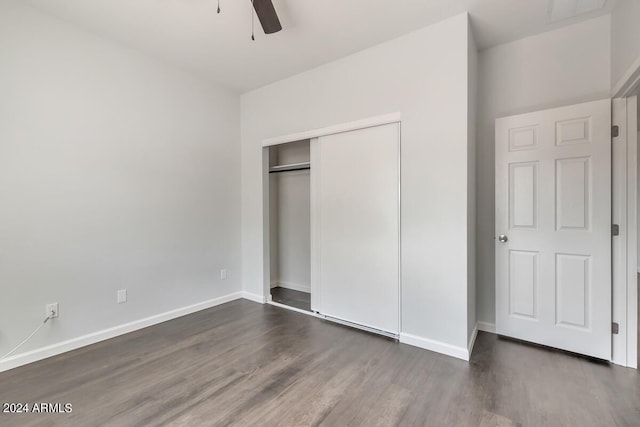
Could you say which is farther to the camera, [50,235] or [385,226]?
[385,226]

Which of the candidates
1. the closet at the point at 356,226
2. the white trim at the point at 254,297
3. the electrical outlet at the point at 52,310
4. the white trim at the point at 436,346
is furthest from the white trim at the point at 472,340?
the electrical outlet at the point at 52,310

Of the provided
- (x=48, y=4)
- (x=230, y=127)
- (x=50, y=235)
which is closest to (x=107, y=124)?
(x=48, y=4)

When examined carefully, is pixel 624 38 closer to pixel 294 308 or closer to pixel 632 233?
pixel 632 233

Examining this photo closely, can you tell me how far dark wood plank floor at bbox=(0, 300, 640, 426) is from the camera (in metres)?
1.67

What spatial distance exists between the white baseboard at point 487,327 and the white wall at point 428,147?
0.71 metres

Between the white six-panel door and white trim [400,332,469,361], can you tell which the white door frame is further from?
white trim [400,332,469,361]

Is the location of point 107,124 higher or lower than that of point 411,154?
higher

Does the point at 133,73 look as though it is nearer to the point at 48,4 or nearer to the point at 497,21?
the point at 48,4

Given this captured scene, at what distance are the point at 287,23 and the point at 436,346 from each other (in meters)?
2.99

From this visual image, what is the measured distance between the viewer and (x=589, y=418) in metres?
1.64

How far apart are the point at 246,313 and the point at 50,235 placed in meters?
1.94

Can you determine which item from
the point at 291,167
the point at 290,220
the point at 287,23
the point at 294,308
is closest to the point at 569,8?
the point at 287,23

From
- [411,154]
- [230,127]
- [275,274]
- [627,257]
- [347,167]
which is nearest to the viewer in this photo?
[627,257]

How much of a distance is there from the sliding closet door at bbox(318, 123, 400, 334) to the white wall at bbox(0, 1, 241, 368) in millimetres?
1496
